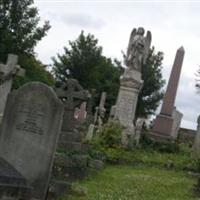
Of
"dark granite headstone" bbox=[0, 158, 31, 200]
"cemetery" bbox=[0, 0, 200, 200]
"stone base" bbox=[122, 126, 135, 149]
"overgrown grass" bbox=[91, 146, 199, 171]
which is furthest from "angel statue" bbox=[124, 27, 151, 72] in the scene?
"dark granite headstone" bbox=[0, 158, 31, 200]

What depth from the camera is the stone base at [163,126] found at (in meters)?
26.3

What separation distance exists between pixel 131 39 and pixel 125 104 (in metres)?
2.98

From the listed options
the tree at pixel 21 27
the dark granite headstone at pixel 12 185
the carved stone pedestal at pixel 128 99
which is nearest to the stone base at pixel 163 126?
the carved stone pedestal at pixel 128 99

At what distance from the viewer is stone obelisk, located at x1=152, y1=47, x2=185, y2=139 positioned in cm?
2648

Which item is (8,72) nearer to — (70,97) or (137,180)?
(70,97)

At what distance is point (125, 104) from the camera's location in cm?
2153

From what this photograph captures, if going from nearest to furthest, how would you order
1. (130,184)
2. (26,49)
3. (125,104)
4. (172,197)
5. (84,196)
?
(84,196)
(172,197)
(130,184)
(125,104)
(26,49)

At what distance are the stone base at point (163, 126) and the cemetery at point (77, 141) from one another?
0.05 metres

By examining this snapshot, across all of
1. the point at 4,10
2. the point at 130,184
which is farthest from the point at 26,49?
the point at 130,184

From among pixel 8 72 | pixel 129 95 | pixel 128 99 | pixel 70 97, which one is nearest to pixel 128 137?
pixel 128 99

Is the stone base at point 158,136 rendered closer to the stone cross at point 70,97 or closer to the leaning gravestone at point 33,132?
the stone cross at point 70,97

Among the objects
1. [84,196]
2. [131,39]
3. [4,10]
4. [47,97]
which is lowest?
[84,196]

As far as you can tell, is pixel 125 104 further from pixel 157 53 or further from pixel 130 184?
pixel 157 53

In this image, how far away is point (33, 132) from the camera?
831 centimetres
